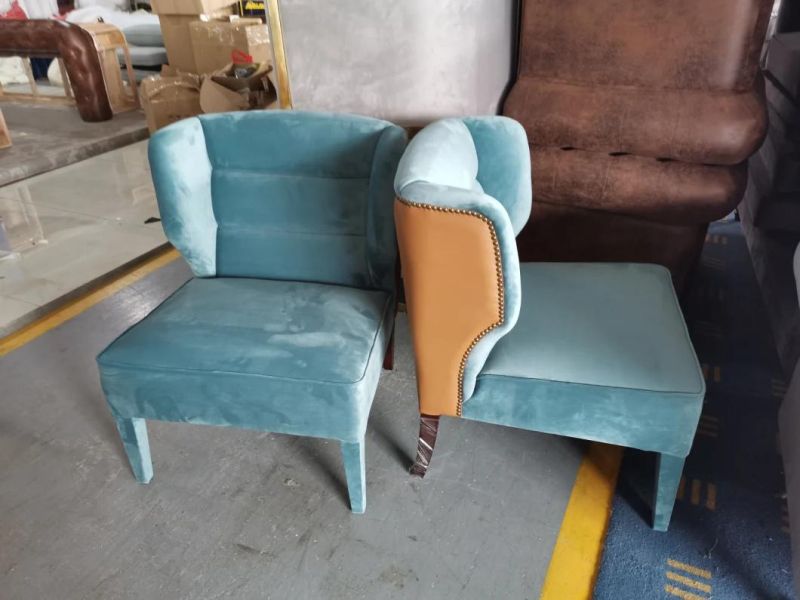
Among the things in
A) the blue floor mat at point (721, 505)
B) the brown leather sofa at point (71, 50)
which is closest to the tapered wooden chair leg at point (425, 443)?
the blue floor mat at point (721, 505)

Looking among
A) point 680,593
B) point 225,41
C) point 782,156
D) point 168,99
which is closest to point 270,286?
point 680,593

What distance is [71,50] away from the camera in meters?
4.67

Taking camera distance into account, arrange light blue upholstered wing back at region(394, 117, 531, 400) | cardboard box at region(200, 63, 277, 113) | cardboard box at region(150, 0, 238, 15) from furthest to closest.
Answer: cardboard box at region(150, 0, 238, 15), cardboard box at region(200, 63, 277, 113), light blue upholstered wing back at region(394, 117, 531, 400)

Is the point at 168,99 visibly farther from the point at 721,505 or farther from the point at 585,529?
the point at 721,505

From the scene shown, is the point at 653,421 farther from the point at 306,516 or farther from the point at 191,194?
the point at 191,194

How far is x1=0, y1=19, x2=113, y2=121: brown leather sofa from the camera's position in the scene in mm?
4660

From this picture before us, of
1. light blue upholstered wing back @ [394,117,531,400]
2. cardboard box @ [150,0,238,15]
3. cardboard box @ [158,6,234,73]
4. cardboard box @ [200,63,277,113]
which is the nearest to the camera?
light blue upholstered wing back @ [394,117,531,400]

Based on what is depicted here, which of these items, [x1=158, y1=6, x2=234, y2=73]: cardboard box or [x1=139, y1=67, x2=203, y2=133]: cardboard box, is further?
[x1=158, y1=6, x2=234, y2=73]: cardboard box

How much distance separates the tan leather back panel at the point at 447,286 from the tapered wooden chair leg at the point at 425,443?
12 centimetres

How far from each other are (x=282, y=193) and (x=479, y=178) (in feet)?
1.72

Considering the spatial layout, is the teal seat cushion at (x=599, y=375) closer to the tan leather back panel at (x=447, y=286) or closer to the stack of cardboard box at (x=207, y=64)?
the tan leather back panel at (x=447, y=286)

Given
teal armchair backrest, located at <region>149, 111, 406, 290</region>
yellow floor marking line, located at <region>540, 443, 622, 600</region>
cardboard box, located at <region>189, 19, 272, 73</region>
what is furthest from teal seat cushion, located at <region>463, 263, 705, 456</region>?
cardboard box, located at <region>189, 19, 272, 73</region>

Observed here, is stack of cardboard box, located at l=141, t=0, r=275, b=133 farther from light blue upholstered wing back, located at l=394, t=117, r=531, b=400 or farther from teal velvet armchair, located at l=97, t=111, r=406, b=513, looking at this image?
light blue upholstered wing back, located at l=394, t=117, r=531, b=400

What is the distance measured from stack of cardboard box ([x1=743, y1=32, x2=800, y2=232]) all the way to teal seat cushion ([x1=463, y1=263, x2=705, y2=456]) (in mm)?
1093
